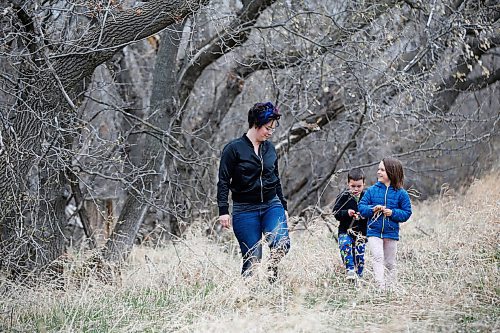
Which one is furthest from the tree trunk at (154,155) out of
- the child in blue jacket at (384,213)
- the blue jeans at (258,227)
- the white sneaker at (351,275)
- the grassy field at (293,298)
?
the child in blue jacket at (384,213)

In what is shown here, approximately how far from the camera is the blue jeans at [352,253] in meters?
6.90

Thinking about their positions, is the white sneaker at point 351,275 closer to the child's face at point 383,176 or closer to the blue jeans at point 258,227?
the blue jeans at point 258,227

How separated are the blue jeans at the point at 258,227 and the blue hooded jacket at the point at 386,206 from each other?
0.80 m

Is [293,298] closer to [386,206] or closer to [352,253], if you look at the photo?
[352,253]

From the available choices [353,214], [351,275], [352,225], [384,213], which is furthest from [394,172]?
[351,275]

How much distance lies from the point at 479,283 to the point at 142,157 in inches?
188

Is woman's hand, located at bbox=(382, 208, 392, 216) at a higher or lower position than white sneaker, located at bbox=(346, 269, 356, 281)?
higher

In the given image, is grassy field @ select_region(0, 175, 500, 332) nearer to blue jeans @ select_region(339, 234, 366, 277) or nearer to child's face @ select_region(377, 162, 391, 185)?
blue jeans @ select_region(339, 234, 366, 277)

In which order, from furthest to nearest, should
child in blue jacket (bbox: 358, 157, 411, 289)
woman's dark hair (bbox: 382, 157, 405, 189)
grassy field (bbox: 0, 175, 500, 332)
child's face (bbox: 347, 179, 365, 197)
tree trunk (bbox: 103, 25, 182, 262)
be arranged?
tree trunk (bbox: 103, 25, 182, 262) → child's face (bbox: 347, 179, 365, 197) → woman's dark hair (bbox: 382, 157, 405, 189) → child in blue jacket (bbox: 358, 157, 411, 289) → grassy field (bbox: 0, 175, 500, 332)

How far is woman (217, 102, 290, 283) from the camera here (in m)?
6.35

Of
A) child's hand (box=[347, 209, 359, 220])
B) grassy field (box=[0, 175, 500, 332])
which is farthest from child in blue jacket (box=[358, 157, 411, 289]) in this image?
grassy field (box=[0, 175, 500, 332])

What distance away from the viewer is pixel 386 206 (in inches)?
264

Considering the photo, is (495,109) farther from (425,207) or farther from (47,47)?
(47,47)

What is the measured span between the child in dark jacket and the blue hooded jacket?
178 millimetres
